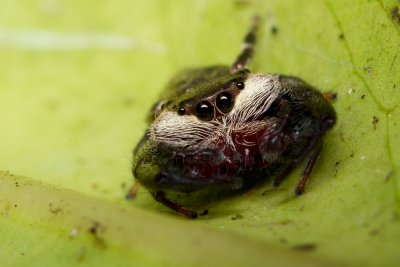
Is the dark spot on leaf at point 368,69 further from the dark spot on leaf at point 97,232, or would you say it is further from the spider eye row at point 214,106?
the dark spot on leaf at point 97,232

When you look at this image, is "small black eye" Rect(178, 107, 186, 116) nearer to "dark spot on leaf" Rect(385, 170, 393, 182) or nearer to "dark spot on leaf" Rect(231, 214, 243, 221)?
"dark spot on leaf" Rect(231, 214, 243, 221)

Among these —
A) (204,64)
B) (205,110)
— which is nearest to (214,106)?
(205,110)

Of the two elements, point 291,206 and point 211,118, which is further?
point 211,118

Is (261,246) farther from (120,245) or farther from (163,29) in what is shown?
(163,29)

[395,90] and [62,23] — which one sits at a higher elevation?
[395,90]

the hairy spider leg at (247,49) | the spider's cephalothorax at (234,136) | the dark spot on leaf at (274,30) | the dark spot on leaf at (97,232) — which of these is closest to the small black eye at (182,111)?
the spider's cephalothorax at (234,136)

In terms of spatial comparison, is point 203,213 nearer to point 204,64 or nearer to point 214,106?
point 214,106

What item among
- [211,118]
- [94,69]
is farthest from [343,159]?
[94,69]
